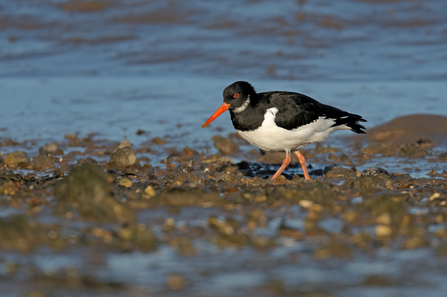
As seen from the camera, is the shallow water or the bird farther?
the bird

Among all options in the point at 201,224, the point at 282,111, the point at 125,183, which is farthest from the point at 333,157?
the point at 201,224

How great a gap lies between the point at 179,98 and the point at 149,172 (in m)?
4.02

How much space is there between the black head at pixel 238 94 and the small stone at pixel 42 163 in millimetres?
2358

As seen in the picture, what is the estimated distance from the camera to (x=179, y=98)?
10.8 meters

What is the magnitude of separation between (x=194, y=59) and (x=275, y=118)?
7349 mm

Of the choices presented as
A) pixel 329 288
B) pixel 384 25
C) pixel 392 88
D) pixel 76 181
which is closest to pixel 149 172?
pixel 76 181

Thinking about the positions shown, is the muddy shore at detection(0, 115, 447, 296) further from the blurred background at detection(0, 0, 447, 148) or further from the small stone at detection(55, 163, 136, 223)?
the blurred background at detection(0, 0, 447, 148)

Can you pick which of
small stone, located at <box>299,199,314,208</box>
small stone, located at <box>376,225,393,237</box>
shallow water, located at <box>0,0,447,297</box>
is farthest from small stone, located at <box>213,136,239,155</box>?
small stone, located at <box>376,225,393,237</box>

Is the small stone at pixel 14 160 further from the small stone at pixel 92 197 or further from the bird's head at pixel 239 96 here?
the bird's head at pixel 239 96

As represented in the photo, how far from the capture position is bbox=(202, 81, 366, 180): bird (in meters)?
6.33

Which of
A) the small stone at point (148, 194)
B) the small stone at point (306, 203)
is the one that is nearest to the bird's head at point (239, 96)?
the small stone at point (148, 194)

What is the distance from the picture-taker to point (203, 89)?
37.2ft

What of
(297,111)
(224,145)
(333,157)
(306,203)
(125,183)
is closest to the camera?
(306,203)

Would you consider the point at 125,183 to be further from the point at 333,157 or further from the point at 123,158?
the point at 333,157
